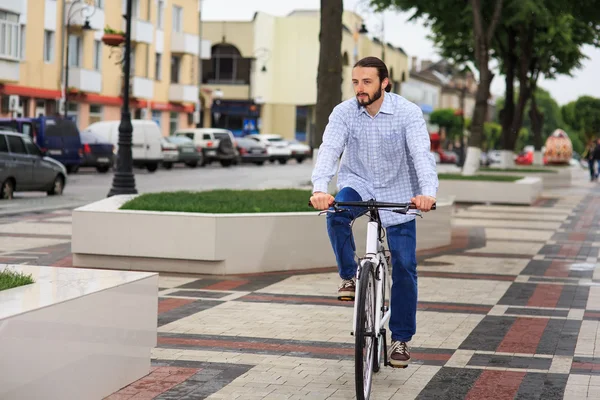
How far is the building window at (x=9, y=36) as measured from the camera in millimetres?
46406

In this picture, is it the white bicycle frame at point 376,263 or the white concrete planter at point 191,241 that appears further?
the white concrete planter at point 191,241

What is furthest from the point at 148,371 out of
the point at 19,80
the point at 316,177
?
the point at 19,80

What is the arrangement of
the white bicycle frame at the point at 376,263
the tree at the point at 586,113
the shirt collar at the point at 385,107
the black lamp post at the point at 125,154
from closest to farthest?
the white bicycle frame at the point at 376,263 < the shirt collar at the point at 385,107 < the black lamp post at the point at 125,154 < the tree at the point at 586,113

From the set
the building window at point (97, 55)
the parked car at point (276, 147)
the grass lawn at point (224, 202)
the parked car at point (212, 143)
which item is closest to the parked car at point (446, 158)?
the parked car at point (276, 147)

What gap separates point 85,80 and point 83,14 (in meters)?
2.81

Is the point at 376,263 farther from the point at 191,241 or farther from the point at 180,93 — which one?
the point at 180,93

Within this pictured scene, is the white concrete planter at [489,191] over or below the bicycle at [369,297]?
below

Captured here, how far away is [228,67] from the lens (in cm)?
8625

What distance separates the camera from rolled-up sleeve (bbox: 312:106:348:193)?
21.6 feet

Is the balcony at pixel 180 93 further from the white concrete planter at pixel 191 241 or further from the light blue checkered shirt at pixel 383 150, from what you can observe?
the light blue checkered shirt at pixel 383 150

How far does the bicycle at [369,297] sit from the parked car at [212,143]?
48.6 metres

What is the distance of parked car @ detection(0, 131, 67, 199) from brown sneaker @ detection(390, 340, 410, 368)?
19.4 meters

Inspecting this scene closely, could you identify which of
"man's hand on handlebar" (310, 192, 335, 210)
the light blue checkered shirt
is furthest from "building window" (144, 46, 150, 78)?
"man's hand on handlebar" (310, 192, 335, 210)

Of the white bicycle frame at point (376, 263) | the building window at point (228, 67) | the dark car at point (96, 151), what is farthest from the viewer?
the building window at point (228, 67)
